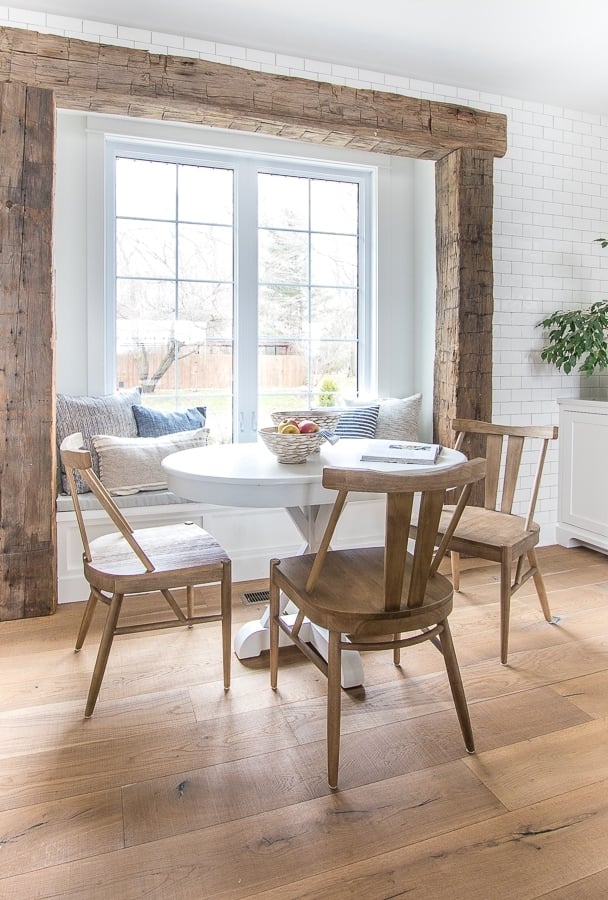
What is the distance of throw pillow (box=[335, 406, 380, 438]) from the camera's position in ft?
12.0

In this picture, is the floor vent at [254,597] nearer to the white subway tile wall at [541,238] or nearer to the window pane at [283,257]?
the white subway tile wall at [541,238]

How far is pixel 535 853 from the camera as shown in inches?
56.5

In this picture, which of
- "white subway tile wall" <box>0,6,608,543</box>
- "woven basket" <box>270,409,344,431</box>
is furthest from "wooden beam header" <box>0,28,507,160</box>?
"woven basket" <box>270,409,344,431</box>

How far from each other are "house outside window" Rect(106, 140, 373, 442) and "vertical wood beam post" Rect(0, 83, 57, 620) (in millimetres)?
841

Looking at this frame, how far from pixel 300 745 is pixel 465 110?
132 inches

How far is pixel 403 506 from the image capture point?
5.11ft

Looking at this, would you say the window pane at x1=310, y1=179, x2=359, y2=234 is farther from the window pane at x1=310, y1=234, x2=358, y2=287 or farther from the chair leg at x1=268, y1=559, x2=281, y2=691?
the chair leg at x1=268, y1=559, x2=281, y2=691

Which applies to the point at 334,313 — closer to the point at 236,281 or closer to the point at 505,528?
the point at 236,281

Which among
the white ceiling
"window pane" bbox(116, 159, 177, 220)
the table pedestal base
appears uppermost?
the white ceiling

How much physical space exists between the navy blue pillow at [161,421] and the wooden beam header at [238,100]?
4.95ft

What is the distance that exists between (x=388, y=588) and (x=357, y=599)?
0.44 ft

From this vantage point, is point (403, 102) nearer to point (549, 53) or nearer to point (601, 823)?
point (549, 53)

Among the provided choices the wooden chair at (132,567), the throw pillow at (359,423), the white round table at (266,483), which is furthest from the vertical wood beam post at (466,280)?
the wooden chair at (132,567)

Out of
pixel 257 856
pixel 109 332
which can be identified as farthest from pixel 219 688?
pixel 109 332
